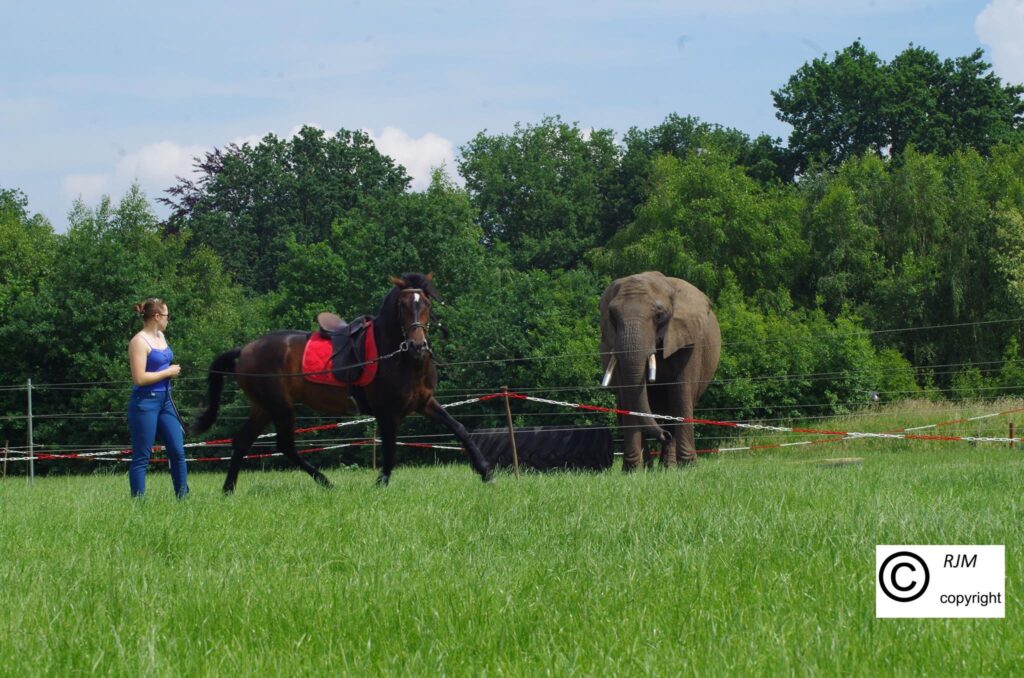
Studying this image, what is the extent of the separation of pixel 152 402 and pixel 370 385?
244cm

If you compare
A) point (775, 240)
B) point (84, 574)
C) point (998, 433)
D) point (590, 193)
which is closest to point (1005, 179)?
point (775, 240)

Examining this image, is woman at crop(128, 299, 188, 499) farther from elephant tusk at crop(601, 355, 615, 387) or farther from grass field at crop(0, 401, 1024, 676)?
elephant tusk at crop(601, 355, 615, 387)

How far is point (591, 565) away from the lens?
5.57 m

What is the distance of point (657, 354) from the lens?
1639cm

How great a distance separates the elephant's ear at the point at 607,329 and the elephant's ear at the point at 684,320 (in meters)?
0.82

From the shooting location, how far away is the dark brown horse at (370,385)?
11461 millimetres

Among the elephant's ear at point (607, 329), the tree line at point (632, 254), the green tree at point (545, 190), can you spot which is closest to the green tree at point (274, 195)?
the tree line at point (632, 254)

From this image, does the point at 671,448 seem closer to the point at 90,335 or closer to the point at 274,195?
the point at 90,335

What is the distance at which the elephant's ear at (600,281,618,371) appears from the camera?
1634cm

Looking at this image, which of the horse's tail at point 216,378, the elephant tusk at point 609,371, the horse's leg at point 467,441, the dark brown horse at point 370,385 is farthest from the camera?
the elephant tusk at point 609,371

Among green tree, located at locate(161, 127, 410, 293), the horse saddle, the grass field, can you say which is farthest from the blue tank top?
green tree, located at locate(161, 127, 410, 293)

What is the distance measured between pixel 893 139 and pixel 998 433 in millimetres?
35873

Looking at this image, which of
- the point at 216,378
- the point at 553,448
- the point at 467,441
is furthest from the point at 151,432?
the point at 553,448

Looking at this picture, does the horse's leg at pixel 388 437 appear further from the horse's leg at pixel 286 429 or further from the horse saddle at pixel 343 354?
the horse's leg at pixel 286 429
